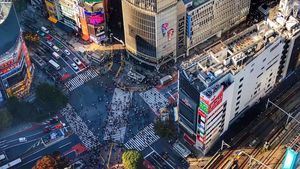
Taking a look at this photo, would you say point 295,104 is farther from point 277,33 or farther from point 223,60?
point 223,60

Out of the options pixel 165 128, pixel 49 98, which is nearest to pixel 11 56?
pixel 49 98

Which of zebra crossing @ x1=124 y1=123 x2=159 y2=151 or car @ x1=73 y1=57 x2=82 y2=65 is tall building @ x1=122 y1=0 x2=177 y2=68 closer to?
car @ x1=73 y1=57 x2=82 y2=65

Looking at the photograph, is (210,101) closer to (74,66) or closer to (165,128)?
(165,128)

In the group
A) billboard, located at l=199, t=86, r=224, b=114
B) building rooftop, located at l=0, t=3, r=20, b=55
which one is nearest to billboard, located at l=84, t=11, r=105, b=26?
building rooftop, located at l=0, t=3, r=20, b=55

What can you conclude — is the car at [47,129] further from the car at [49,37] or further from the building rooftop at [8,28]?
the car at [49,37]

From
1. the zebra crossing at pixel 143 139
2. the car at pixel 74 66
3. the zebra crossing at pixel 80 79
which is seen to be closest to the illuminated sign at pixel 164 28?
the zebra crossing at pixel 80 79

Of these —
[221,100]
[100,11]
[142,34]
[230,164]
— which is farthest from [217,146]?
[100,11]

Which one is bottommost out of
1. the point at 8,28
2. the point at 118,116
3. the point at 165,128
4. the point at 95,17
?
the point at 118,116
